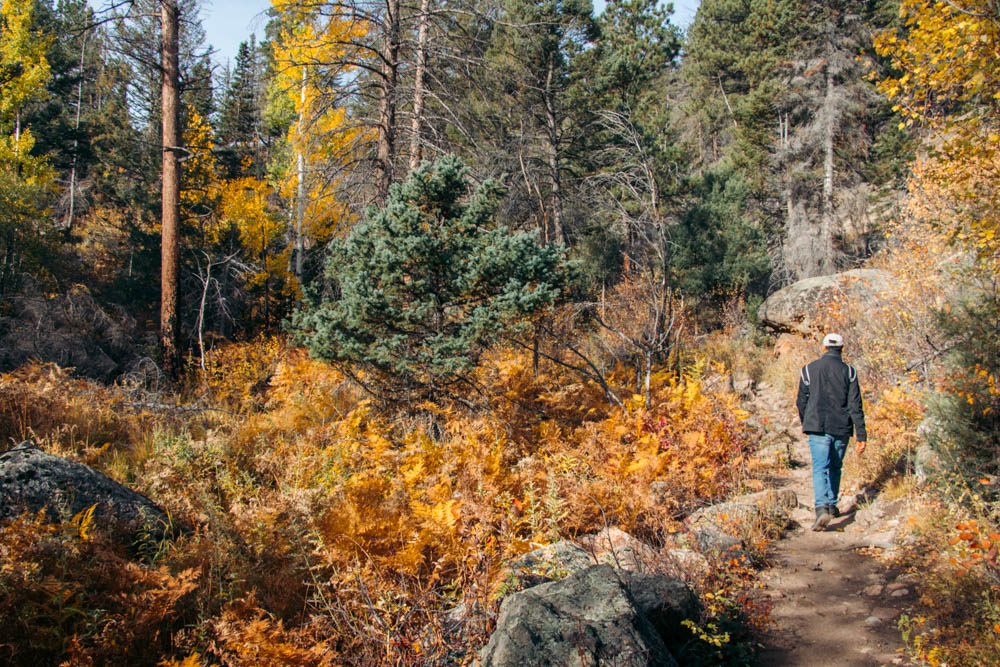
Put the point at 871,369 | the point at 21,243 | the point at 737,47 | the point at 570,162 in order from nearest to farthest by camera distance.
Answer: the point at 871,369 → the point at 21,243 → the point at 570,162 → the point at 737,47

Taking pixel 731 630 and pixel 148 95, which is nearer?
pixel 731 630

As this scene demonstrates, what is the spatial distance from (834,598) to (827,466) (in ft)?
5.95

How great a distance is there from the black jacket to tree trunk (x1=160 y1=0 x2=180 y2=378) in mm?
9637

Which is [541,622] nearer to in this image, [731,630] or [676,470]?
[731,630]

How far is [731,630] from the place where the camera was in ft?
11.7

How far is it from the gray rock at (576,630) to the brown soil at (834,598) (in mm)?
1198

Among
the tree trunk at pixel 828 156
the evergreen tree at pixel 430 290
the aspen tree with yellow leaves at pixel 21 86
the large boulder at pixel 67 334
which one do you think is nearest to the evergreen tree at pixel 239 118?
the aspen tree with yellow leaves at pixel 21 86

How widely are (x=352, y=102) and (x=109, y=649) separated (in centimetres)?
841

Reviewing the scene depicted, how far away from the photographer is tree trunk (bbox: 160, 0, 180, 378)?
943 cm

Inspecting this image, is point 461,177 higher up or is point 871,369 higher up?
point 461,177

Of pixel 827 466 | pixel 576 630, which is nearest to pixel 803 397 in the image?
pixel 827 466

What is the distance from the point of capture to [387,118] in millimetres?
8750

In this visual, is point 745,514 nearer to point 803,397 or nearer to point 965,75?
point 803,397

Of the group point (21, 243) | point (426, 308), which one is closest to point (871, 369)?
point (426, 308)
